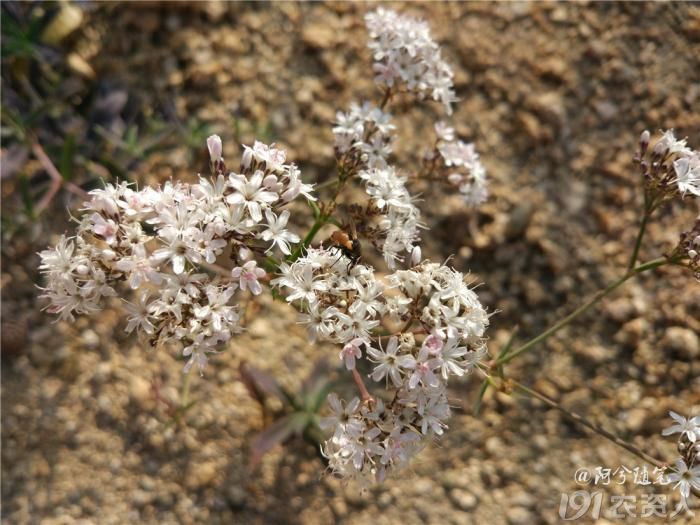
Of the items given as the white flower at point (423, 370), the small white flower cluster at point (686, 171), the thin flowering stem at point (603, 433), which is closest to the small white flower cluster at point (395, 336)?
the white flower at point (423, 370)

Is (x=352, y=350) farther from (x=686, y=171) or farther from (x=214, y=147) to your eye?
(x=686, y=171)

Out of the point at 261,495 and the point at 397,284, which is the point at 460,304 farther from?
the point at 261,495

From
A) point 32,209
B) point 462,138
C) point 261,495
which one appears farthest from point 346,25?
point 261,495

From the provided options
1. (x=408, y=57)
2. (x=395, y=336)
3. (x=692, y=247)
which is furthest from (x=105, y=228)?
(x=692, y=247)

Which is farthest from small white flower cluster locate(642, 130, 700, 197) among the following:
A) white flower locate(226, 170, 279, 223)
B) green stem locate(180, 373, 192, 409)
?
green stem locate(180, 373, 192, 409)

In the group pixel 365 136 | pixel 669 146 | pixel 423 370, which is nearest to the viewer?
pixel 423 370

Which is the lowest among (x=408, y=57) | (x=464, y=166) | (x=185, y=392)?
(x=185, y=392)

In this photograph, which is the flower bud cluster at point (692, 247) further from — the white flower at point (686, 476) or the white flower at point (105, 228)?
the white flower at point (105, 228)
